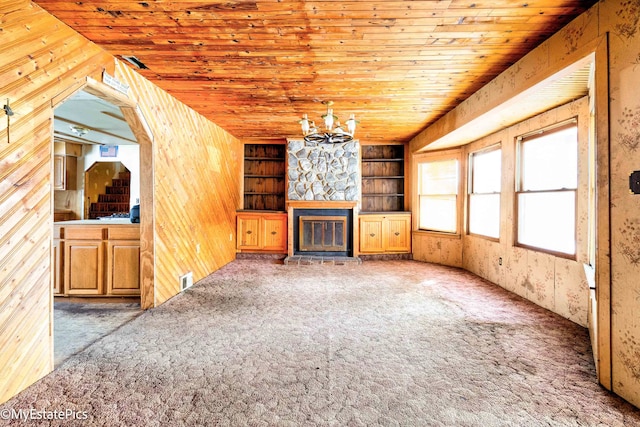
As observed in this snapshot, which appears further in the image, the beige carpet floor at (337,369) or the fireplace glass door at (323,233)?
the fireplace glass door at (323,233)

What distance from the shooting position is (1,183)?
1866 millimetres

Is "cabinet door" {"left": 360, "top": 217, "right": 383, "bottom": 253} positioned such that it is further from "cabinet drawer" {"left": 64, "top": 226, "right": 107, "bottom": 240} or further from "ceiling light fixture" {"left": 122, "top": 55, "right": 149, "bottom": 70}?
"ceiling light fixture" {"left": 122, "top": 55, "right": 149, "bottom": 70}

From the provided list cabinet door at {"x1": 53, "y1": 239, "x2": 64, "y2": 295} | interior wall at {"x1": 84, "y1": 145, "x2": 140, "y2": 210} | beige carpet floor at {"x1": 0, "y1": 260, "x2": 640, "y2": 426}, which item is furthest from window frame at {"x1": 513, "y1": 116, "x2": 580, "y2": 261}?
interior wall at {"x1": 84, "y1": 145, "x2": 140, "y2": 210}

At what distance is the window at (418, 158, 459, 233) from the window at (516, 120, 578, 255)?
5.76 feet

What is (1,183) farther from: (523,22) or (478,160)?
(478,160)

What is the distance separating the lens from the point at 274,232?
664 centimetres

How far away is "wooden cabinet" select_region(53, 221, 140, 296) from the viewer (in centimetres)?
357

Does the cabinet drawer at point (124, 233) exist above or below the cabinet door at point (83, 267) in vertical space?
above

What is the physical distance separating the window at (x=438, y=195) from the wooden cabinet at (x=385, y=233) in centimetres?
36

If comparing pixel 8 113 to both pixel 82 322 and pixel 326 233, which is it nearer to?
pixel 82 322

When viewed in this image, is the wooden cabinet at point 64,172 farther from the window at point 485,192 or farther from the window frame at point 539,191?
the window frame at point 539,191

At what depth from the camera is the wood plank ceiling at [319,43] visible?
213 cm

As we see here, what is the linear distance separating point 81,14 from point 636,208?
150 inches

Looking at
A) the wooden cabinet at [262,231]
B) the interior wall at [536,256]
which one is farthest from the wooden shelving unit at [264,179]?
the interior wall at [536,256]
